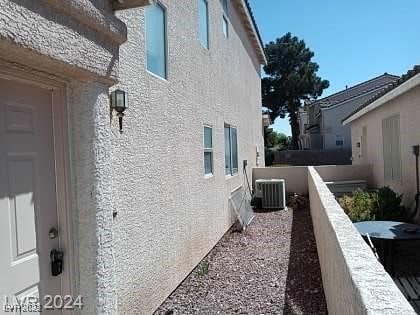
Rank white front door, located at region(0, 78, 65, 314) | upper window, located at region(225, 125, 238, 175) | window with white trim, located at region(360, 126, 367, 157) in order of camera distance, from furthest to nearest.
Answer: window with white trim, located at region(360, 126, 367, 157), upper window, located at region(225, 125, 238, 175), white front door, located at region(0, 78, 65, 314)

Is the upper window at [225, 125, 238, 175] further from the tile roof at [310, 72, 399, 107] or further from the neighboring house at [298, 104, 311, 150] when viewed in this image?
the neighboring house at [298, 104, 311, 150]

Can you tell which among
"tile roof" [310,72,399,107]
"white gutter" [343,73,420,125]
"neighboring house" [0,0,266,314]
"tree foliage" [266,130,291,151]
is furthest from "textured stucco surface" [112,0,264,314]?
"tree foliage" [266,130,291,151]

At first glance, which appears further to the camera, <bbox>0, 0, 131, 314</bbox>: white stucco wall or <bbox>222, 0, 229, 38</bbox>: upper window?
<bbox>222, 0, 229, 38</bbox>: upper window

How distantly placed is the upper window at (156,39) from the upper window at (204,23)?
2.28 metres

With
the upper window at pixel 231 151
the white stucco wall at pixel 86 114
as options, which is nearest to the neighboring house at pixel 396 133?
the upper window at pixel 231 151

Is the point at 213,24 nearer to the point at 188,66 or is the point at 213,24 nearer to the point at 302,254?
the point at 188,66

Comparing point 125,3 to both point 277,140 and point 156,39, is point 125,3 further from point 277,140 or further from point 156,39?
point 277,140

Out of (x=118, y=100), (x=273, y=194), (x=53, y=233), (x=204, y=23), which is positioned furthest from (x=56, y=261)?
(x=273, y=194)

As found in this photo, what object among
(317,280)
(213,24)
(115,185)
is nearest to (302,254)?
(317,280)

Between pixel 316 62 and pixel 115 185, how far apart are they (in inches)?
1909

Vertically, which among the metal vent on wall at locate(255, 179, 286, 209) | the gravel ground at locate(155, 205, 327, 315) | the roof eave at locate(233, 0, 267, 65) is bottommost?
the gravel ground at locate(155, 205, 327, 315)

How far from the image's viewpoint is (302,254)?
7.68m

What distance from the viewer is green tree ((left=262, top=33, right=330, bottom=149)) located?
46125 millimetres

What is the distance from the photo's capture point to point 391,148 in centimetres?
1059
